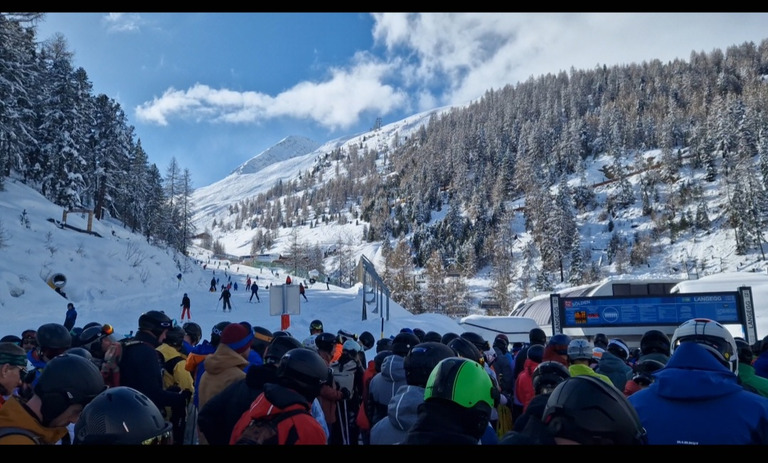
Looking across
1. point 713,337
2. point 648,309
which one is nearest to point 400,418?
point 713,337

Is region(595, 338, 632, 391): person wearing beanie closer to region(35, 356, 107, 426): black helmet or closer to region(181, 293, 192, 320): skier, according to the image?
region(35, 356, 107, 426): black helmet

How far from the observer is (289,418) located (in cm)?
251

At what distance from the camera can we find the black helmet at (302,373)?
2732mm

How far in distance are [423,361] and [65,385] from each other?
1937 mm

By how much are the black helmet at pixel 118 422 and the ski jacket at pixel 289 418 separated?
0.56 metres

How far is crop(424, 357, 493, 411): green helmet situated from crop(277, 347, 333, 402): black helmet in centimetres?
82

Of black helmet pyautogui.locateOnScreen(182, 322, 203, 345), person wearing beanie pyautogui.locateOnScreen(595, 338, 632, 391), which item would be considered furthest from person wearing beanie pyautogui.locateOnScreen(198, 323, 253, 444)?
person wearing beanie pyautogui.locateOnScreen(595, 338, 632, 391)

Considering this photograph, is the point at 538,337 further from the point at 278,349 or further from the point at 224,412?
the point at 224,412

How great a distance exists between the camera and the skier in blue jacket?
7.20 ft

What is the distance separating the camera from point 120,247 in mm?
33281

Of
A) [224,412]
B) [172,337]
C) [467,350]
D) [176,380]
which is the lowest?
[176,380]

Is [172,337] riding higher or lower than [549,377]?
higher

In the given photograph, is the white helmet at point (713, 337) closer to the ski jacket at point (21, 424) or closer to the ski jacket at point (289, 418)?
the ski jacket at point (289, 418)

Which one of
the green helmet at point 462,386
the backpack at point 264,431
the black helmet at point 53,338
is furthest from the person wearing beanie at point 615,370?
the black helmet at point 53,338
